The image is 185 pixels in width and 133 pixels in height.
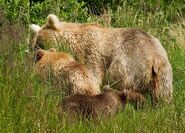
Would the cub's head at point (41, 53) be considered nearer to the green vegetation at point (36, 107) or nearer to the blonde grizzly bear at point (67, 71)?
the blonde grizzly bear at point (67, 71)

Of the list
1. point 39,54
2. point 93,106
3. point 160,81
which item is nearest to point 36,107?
point 93,106

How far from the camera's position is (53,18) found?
10312mm

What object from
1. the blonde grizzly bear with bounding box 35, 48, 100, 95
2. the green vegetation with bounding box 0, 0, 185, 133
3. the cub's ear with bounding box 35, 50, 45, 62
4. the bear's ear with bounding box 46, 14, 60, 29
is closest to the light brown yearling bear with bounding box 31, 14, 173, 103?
the bear's ear with bounding box 46, 14, 60, 29

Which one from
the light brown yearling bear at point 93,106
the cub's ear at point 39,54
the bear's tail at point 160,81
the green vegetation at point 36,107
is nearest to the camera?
the green vegetation at point 36,107

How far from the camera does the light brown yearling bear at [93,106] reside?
8070mm

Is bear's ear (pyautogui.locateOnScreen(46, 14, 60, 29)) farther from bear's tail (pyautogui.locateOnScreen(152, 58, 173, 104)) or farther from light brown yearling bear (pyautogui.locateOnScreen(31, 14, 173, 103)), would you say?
bear's tail (pyautogui.locateOnScreen(152, 58, 173, 104))

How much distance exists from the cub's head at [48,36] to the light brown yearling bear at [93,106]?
170 centimetres

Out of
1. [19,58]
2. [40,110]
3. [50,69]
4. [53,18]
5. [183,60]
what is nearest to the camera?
[40,110]

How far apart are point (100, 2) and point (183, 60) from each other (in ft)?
17.8

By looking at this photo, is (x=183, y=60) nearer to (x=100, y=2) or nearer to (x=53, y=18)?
(x=53, y=18)

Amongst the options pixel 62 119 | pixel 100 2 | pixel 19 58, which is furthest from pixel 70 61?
pixel 100 2

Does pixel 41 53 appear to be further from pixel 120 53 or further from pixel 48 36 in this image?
pixel 120 53

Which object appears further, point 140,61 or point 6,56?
point 140,61

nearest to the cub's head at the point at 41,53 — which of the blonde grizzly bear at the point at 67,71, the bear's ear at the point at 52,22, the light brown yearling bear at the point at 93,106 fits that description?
the blonde grizzly bear at the point at 67,71
